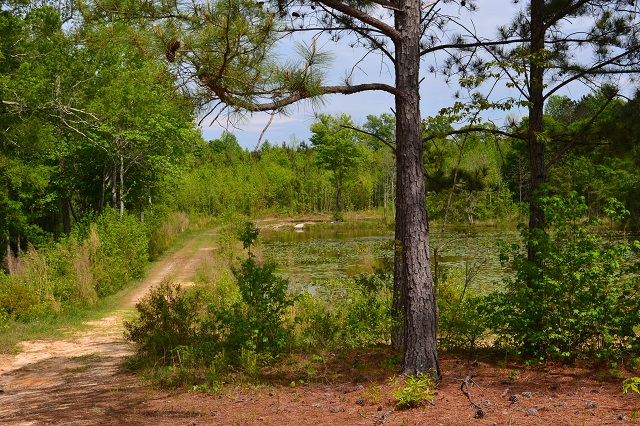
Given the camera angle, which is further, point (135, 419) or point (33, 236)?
point (33, 236)

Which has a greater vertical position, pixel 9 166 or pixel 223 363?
pixel 9 166

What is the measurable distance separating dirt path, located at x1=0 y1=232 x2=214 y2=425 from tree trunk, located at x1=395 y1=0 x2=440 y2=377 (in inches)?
109

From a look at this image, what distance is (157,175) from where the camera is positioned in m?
27.1

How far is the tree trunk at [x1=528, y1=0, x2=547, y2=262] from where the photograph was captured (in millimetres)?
6719

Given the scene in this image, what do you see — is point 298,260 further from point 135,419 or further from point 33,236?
point 135,419

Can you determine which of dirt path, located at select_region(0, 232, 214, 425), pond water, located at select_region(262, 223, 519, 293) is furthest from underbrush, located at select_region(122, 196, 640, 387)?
pond water, located at select_region(262, 223, 519, 293)

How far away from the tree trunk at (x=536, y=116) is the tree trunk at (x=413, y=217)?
181cm

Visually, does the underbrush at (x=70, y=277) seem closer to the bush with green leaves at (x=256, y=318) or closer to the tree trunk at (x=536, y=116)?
the bush with green leaves at (x=256, y=318)

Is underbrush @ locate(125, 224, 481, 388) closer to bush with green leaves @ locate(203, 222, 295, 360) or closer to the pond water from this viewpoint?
bush with green leaves @ locate(203, 222, 295, 360)

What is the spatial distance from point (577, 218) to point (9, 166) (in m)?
14.2

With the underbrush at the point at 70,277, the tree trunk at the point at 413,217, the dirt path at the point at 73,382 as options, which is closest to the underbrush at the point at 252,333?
the dirt path at the point at 73,382

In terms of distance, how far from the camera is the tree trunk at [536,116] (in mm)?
6719

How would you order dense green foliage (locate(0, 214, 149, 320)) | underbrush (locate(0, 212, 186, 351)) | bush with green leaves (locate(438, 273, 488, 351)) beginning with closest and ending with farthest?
bush with green leaves (locate(438, 273, 488, 351)), underbrush (locate(0, 212, 186, 351)), dense green foliage (locate(0, 214, 149, 320))

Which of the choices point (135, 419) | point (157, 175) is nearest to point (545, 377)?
point (135, 419)
